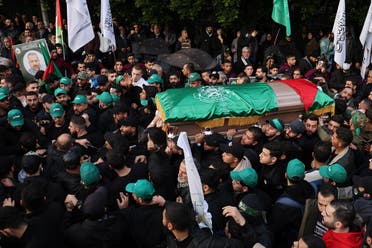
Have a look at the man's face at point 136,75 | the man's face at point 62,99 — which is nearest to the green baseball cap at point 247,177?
the man's face at point 62,99

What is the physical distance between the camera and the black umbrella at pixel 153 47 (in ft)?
34.9

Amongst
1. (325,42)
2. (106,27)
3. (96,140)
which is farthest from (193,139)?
(325,42)

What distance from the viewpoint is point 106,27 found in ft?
25.7

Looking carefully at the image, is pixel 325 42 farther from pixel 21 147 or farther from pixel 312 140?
pixel 21 147

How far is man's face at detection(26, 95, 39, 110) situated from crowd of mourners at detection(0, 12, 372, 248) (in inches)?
0.8

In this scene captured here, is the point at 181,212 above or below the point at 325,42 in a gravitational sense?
above

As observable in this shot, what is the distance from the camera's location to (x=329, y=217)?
3.27 m

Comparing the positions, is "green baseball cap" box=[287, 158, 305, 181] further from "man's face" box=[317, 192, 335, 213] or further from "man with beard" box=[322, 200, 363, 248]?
"man with beard" box=[322, 200, 363, 248]

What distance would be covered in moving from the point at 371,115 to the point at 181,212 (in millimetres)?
3221

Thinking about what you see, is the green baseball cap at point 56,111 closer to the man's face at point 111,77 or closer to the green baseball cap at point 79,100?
the green baseball cap at point 79,100

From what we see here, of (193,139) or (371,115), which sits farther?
(193,139)

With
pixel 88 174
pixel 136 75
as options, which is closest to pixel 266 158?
pixel 88 174

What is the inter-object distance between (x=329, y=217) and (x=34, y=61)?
21.6 ft

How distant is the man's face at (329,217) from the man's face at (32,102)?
4.48 meters
